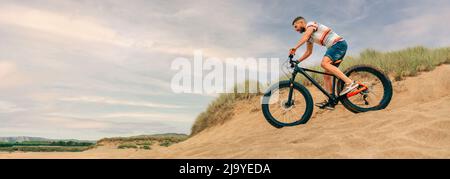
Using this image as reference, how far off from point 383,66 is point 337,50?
5.72 meters

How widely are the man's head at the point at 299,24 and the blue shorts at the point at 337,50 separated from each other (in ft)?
2.06

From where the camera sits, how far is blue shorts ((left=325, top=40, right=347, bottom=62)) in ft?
24.7

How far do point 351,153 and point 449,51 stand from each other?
1072 cm

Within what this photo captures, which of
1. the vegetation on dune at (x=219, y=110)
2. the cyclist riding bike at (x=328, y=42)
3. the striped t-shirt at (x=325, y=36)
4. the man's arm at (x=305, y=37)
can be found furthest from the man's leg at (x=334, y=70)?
the vegetation on dune at (x=219, y=110)

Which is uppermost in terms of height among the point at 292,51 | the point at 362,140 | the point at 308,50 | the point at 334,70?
the point at 308,50

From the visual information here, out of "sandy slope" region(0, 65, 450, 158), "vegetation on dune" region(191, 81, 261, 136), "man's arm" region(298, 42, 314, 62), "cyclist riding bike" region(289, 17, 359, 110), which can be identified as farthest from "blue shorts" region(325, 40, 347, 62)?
"vegetation on dune" region(191, 81, 261, 136)

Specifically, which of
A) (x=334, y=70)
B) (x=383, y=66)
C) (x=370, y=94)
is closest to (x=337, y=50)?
(x=334, y=70)

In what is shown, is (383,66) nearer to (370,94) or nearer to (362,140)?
(370,94)

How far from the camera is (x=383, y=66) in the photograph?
12.5 meters

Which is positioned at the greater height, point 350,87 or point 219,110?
point 350,87

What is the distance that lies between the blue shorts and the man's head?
2.06ft

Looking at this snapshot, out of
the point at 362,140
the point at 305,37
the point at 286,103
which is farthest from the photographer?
the point at 286,103

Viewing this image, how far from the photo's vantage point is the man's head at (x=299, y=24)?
7.59 metres

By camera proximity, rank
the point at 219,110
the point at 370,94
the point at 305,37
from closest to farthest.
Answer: the point at 305,37, the point at 370,94, the point at 219,110
